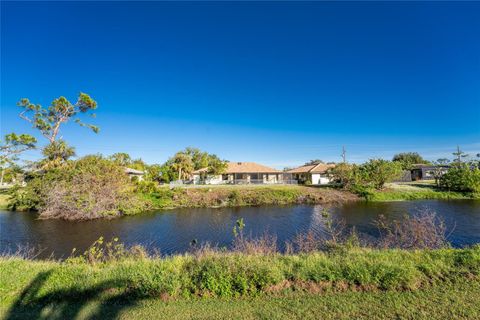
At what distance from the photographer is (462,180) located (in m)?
32.2

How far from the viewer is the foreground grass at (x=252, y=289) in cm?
496

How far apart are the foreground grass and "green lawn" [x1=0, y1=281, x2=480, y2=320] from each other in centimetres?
2

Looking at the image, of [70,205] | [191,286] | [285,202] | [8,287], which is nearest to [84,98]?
[70,205]

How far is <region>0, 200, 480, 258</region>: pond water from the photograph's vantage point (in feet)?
46.9

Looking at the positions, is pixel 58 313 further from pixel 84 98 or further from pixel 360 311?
pixel 84 98

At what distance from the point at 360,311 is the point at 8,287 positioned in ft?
26.6

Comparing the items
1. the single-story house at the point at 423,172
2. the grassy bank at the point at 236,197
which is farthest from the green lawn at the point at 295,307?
the single-story house at the point at 423,172

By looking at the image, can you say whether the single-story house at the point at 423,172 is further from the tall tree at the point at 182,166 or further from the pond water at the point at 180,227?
the tall tree at the point at 182,166

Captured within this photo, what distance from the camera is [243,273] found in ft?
19.6

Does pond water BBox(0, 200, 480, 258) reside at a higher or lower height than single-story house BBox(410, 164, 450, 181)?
lower

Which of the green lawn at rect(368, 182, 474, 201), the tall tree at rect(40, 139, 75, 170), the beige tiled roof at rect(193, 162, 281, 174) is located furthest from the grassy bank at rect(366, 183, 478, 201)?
the tall tree at rect(40, 139, 75, 170)

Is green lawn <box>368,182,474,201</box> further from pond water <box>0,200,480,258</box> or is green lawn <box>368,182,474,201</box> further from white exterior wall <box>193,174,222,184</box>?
white exterior wall <box>193,174,222,184</box>

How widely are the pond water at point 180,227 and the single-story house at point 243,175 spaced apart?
65.2 feet

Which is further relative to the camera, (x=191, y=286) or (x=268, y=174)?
(x=268, y=174)
